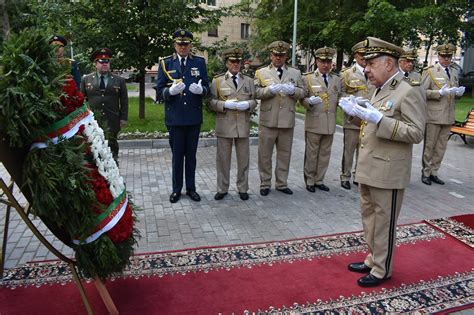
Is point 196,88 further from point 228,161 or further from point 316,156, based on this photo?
point 316,156

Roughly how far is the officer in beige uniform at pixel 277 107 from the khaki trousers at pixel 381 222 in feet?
7.67

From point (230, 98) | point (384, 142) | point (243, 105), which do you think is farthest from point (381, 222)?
point (230, 98)

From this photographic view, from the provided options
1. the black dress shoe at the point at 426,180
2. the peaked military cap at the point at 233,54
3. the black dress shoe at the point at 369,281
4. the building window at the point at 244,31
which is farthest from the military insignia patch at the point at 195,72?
the building window at the point at 244,31

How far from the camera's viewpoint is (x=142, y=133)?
358 inches

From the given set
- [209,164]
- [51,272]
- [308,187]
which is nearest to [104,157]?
[51,272]

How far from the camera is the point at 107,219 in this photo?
264cm

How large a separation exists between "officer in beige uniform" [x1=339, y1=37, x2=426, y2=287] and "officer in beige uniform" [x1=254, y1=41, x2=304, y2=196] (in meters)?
2.28

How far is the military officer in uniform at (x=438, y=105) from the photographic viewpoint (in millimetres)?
6139

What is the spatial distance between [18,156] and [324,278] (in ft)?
8.24

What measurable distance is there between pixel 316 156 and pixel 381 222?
9.08 feet

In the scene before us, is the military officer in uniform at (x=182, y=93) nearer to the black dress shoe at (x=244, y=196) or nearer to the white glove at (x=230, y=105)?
the white glove at (x=230, y=105)

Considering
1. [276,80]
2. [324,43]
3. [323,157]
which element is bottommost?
[323,157]

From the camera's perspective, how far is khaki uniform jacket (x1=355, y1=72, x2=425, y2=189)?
2.95m

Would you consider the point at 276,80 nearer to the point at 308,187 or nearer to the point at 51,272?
the point at 308,187
